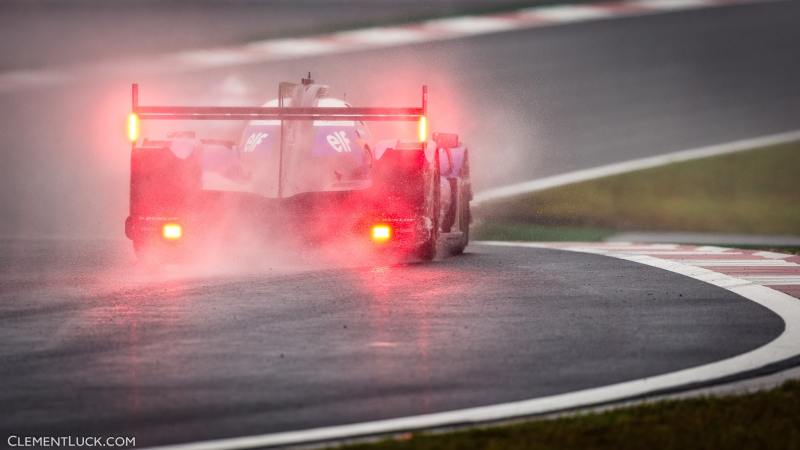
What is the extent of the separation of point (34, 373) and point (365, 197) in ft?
25.2

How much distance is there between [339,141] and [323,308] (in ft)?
15.6

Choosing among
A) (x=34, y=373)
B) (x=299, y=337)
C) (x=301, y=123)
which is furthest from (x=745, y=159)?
(x=34, y=373)

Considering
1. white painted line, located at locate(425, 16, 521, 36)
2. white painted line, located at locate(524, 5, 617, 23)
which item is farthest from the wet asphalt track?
white painted line, located at locate(524, 5, 617, 23)

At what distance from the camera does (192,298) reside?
1285cm

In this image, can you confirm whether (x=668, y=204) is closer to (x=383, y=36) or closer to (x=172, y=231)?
(x=172, y=231)

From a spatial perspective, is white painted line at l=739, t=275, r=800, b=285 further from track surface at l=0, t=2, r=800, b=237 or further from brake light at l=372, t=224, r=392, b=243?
track surface at l=0, t=2, r=800, b=237

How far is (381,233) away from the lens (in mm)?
16000

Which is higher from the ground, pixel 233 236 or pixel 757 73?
pixel 757 73

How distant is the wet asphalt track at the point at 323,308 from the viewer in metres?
7.98

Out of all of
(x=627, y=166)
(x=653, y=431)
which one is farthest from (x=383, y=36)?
(x=653, y=431)

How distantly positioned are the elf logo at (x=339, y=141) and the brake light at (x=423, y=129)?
0.80 metres

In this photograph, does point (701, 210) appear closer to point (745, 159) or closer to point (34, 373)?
point (745, 159)

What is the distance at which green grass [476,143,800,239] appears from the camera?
71.0 feet

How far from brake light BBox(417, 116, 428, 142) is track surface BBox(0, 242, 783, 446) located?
1.38 metres
